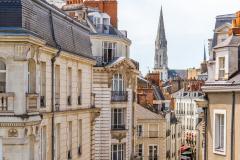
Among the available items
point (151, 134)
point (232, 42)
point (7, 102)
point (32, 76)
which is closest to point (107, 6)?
point (151, 134)

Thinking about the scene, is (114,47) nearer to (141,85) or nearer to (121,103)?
(121,103)

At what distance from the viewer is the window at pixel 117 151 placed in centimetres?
5119

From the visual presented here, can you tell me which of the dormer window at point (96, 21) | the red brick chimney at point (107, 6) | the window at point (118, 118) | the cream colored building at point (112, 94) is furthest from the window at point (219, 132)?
the red brick chimney at point (107, 6)

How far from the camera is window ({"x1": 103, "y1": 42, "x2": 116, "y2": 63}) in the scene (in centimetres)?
5088

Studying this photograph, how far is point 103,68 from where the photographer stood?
49375 mm

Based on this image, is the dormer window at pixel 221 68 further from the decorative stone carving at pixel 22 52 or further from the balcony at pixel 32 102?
the decorative stone carving at pixel 22 52

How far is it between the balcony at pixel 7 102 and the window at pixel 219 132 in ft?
31.4

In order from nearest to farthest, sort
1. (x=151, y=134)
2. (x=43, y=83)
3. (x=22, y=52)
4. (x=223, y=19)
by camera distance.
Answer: (x=22, y=52) → (x=43, y=83) → (x=223, y=19) → (x=151, y=134)

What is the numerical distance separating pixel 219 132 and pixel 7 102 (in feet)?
33.1

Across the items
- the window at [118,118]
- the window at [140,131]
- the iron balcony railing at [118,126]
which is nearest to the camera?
the window at [118,118]

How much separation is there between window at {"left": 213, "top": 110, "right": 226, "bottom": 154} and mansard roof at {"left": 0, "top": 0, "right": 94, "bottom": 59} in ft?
26.3

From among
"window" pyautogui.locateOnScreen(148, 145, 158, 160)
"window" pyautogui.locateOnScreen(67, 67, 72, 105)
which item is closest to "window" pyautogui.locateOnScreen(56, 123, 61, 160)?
"window" pyautogui.locateOnScreen(67, 67, 72, 105)

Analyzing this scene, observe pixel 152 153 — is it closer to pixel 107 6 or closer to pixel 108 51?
pixel 107 6

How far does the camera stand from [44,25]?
2803cm
